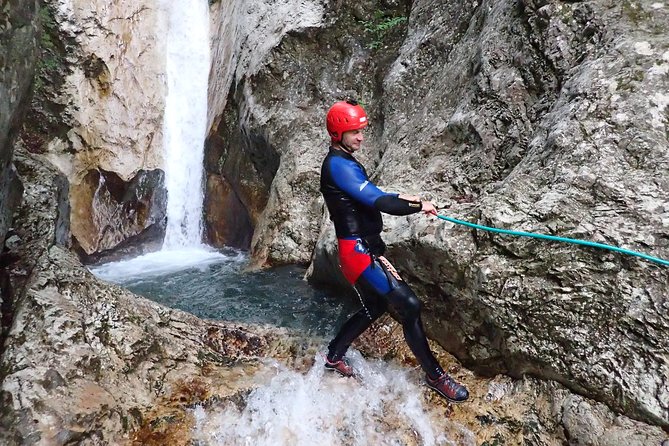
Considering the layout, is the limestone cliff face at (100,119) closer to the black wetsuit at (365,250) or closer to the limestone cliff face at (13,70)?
the limestone cliff face at (13,70)

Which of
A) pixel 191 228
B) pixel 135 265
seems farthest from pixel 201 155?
pixel 135 265

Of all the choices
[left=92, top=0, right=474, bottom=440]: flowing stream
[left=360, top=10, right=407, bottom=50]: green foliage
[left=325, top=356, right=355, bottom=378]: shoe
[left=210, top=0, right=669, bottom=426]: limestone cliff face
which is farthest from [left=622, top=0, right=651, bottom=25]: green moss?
[left=360, top=10, right=407, bottom=50]: green foliage

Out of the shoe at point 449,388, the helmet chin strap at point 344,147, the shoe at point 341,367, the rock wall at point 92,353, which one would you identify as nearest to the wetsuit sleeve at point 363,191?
the helmet chin strap at point 344,147

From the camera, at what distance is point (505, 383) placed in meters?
3.98

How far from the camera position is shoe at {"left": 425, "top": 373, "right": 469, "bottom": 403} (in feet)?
12.8

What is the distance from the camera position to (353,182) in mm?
3762

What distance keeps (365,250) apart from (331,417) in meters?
1.49

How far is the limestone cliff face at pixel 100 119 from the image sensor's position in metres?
11.1

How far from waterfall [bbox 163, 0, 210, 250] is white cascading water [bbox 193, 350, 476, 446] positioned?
32.4ft

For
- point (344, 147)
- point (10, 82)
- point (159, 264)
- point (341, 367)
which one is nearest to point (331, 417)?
point (341, 367)

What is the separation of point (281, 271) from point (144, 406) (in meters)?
4.69

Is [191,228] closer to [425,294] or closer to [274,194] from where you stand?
[274,194]

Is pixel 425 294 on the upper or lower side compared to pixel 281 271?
upper

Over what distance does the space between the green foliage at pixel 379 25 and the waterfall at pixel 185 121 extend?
20.7 ft
